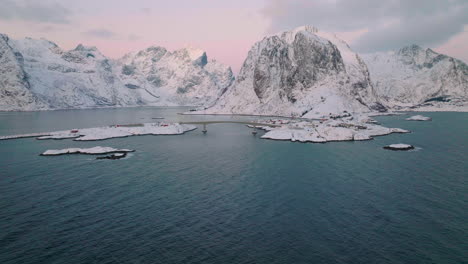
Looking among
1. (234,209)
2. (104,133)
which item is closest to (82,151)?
(104,133)

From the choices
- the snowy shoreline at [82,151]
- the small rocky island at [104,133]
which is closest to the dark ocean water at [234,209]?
the snowy shoreline at [82,151]

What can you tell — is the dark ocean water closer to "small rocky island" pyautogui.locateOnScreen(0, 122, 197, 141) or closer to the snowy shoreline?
the snowy shoreline

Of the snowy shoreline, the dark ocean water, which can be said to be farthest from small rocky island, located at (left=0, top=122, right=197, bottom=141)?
the dark ocean water

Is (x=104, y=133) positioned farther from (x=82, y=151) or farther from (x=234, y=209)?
(x=234, y=209)

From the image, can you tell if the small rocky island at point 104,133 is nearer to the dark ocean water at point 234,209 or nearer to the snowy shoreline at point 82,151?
the snowy shoreline at point 82,151

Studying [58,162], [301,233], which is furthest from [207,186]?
[58,162]

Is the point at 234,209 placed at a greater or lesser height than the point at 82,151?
lesser

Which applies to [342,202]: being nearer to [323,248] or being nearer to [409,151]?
[323,248]

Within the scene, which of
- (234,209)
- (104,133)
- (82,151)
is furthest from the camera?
(104,133)
